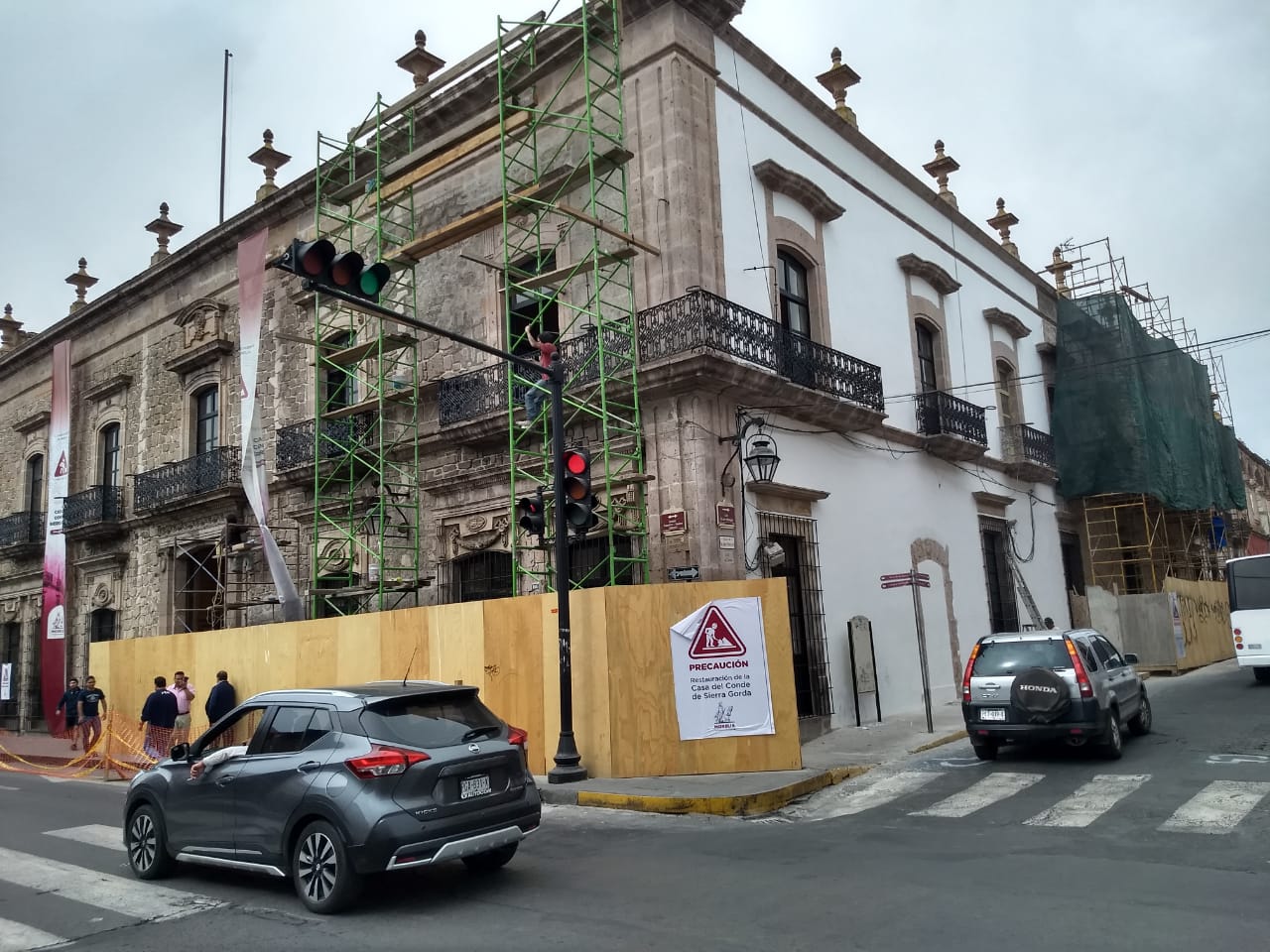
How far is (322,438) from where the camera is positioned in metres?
19.5

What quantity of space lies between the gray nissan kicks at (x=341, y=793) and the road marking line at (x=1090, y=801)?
177 inches

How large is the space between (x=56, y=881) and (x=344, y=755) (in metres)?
2.94

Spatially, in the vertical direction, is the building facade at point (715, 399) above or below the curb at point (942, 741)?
above

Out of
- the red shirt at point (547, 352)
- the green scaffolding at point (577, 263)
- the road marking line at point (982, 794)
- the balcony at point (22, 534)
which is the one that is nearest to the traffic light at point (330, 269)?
the red shirt at point (547, 352)

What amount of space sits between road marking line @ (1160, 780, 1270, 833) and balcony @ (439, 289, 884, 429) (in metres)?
7.63

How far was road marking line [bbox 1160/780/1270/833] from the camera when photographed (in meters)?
8.02

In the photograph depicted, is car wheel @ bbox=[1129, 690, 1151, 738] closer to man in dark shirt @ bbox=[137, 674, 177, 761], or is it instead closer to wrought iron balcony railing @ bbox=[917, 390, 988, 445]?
wrought iron balcony railing @ bbox=[917, 390, 988, 445]

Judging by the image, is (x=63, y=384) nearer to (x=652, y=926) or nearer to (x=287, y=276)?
(x=287, y=276)

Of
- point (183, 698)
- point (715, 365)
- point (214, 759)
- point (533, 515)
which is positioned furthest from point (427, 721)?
point (183, 698)

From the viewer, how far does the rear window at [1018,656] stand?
38.1 ft

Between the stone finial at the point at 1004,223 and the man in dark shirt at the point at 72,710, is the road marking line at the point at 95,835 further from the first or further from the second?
the stone finial at the point at 1004,223

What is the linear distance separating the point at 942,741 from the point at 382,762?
9259 mm

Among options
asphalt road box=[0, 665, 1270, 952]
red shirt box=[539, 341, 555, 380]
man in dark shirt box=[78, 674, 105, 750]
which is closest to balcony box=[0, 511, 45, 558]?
man in dark shirt box=[78, 674, 105, 750]

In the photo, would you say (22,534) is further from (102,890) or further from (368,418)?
(102,890)
